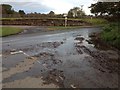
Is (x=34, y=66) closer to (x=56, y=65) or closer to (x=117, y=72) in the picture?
(x=56, y=65)

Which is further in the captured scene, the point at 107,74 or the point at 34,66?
the point at 34,66

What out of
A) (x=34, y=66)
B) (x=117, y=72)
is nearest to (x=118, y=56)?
(x=117, y=72)

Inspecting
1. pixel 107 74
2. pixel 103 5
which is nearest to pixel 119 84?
pixel 107 74

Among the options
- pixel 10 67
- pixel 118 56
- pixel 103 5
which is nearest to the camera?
pixel 10 67

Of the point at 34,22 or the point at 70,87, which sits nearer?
the point at 70,87

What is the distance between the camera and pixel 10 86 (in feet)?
30.2

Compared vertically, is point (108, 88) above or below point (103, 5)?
A: below

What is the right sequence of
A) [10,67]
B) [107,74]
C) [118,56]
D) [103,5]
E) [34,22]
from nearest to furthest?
A: 1. [107,74]
2. [10,67]
3. [118,56]
4. [103,5]
5. [34,22]

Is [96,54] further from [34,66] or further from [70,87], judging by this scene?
[70,87]

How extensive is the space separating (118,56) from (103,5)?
2059 cm

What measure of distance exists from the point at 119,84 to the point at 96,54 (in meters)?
7.07

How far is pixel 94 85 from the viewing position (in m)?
9.35

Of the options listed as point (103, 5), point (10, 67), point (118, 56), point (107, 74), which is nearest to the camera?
point (107, 74)

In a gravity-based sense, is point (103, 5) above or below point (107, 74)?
above
